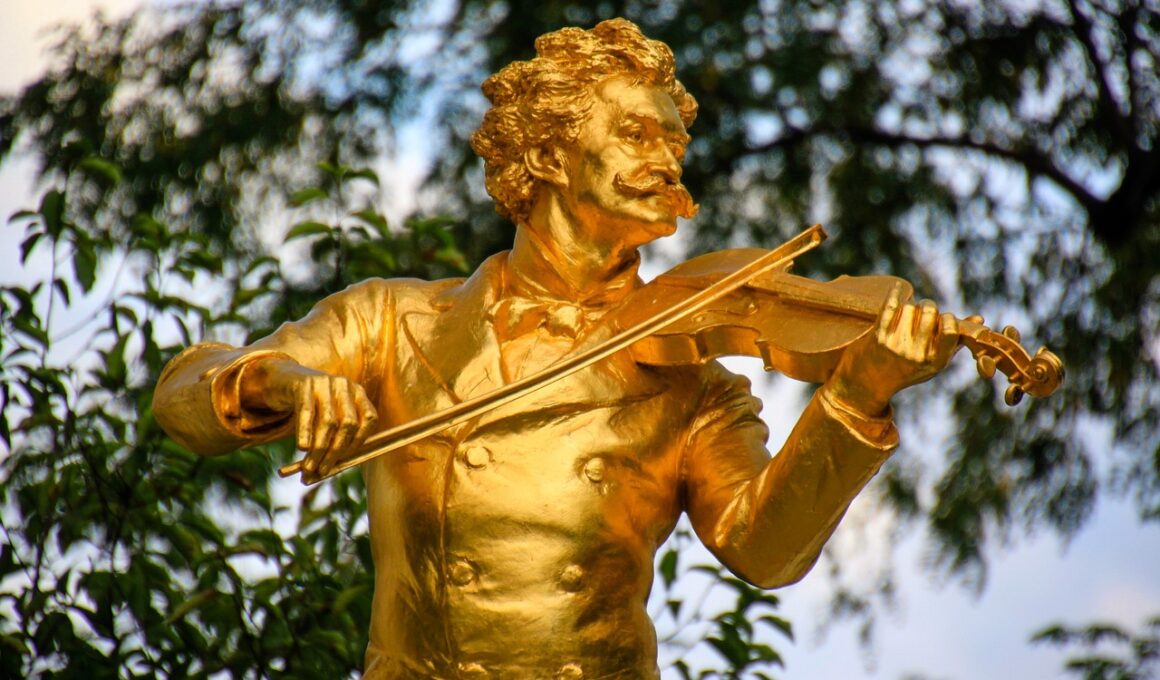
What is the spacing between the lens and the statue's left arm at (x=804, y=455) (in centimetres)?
466

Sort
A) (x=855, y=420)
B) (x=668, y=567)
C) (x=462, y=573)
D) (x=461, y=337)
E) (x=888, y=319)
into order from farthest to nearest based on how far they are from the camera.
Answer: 1. (x=668, y=567)
2. (x=461, y=337)
3. (x=462, y=573)
4. (x=855, y=420)
5. (x=888, y=319)

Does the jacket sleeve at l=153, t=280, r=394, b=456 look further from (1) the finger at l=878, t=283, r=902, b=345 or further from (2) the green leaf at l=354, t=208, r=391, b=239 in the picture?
(2) the green leaf at l=354, t=208, r=391, b=239

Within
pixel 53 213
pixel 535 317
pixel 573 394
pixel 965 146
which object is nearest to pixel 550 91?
pixel 535 317

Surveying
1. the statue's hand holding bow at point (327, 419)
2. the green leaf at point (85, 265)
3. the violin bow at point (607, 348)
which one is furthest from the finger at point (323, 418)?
the green leaf at point (85, 265)

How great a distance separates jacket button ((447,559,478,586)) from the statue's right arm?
0.33 m

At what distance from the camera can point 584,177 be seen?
17.2 feet

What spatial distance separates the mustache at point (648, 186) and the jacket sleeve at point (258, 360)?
49 centimetres

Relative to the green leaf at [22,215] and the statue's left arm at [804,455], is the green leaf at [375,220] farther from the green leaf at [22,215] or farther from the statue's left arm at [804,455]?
the statue's left arm at [804,455]

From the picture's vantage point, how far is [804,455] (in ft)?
16.0

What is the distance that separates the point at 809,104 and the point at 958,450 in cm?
139

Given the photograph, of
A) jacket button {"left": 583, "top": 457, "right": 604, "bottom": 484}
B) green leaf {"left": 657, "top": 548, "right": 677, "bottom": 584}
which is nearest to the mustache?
jacket button {"left": 583, "top": 457, "right": 604, "bottom": 484}

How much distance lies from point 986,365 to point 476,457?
982mm

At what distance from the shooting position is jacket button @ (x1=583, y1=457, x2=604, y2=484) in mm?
5070

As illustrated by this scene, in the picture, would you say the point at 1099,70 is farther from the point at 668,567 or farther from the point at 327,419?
the point at 327,419
